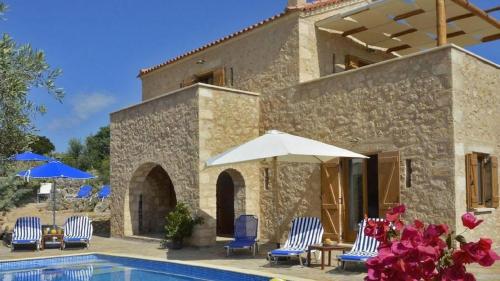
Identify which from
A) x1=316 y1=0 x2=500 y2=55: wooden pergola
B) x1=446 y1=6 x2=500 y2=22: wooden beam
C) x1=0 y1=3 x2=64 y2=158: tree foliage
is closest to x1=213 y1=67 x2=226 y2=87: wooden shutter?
x1=316 y1=0 x2=500 y2=55: wooden pergola

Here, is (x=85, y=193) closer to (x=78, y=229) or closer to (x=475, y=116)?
(x=78, y=229)

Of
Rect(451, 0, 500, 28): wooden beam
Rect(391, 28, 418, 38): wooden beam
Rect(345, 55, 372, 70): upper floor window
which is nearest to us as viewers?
Rect(451, 0, 500, 28): wooden beam

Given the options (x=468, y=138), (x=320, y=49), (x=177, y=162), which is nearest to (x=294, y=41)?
(x=320, y=49)

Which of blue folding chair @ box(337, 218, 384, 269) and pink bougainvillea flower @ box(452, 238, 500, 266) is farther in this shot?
blue folding chair @ box(337, 218, 384, 269)

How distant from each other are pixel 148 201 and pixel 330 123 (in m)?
7.00

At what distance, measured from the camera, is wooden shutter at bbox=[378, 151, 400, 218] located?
10.6 meters

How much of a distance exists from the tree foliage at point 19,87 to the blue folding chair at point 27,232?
499 centimetres

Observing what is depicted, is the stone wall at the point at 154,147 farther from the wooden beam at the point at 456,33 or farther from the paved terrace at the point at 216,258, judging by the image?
the wooden beam at the point at 456,33

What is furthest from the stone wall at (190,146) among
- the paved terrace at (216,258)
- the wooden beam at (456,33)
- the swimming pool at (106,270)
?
the wooden beam at (456,33)

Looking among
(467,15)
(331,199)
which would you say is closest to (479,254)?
(331,199)

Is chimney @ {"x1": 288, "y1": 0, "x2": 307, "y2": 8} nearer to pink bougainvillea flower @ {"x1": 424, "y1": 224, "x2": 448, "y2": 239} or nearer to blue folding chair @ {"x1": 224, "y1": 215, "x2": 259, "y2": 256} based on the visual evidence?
blue folding chair @ {"x1": 224, "y1": 215, "x2": 259, "y2": 256}

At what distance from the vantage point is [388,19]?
43.8ft

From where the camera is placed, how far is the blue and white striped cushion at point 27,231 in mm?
13055

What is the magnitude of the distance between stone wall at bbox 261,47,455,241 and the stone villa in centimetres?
2
